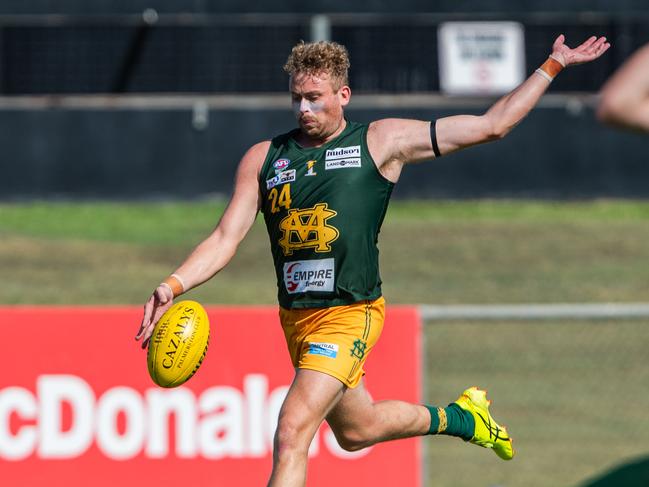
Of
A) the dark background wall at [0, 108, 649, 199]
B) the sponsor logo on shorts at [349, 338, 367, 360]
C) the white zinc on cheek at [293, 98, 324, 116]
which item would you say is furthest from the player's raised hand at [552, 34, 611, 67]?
the dark background wall at [0, 108, 649, 199]

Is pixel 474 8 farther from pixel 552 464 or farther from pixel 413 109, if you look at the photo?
pixel 552 464

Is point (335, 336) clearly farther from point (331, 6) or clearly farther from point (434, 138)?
point (331, 6)

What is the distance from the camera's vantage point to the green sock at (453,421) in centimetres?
779

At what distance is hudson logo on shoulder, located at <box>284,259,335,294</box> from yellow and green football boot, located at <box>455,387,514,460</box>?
4.70 ft

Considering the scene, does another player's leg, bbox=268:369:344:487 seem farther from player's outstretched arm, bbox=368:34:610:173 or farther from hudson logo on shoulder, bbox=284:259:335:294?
player's outstretched arm, bbox=368:34:610:173

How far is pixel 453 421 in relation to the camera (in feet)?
25.8

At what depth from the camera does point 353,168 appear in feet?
23.5

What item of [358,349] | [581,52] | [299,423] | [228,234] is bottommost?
[299,423]

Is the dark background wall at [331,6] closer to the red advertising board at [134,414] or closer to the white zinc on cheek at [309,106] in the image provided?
the red advertising board at [134,414]

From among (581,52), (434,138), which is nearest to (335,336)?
(434,138)

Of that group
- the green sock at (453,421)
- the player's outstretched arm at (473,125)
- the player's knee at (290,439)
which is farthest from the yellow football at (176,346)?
the green sock at (453,421)

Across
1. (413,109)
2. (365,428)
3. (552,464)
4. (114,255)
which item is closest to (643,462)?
(365,428)

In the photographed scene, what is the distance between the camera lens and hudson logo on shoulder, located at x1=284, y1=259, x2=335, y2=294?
7133mm

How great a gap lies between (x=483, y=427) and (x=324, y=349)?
4.78ft
